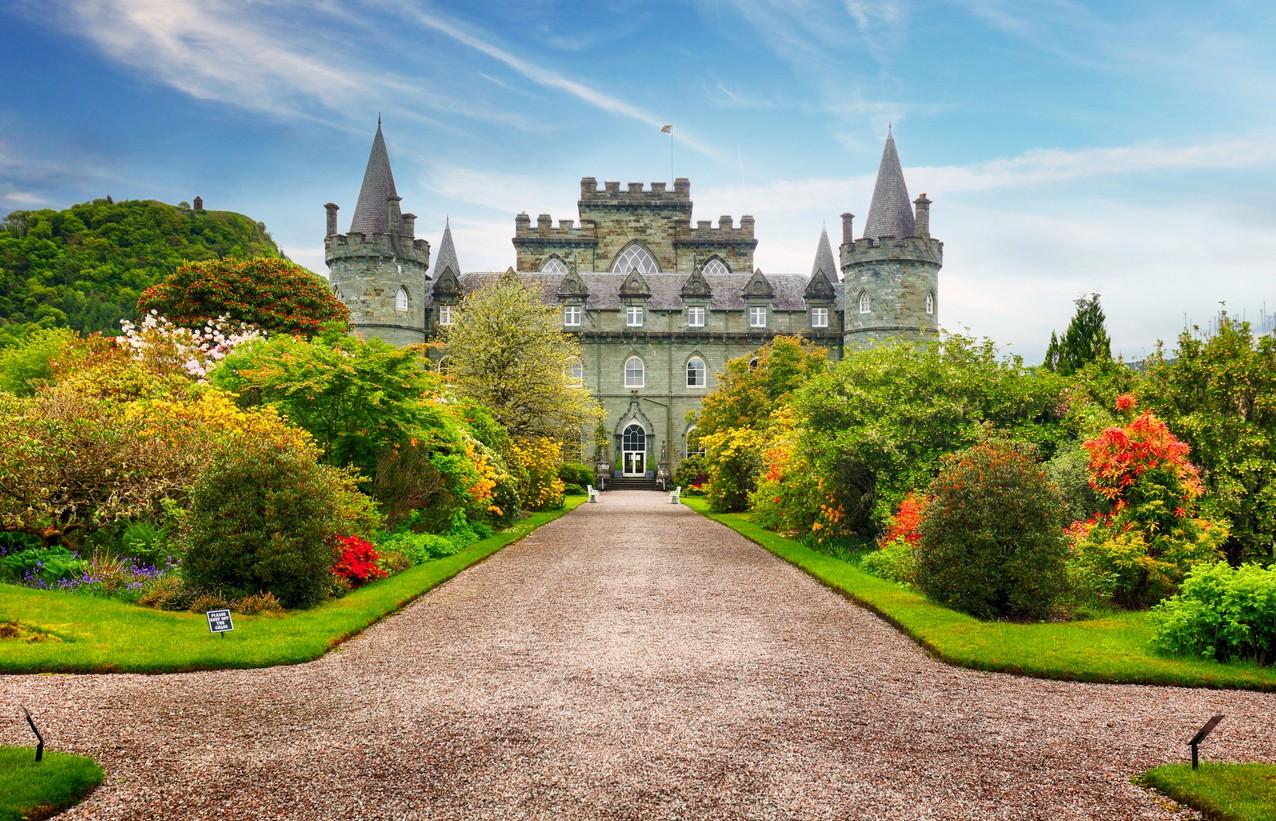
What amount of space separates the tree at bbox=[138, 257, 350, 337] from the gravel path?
2465 centimetres

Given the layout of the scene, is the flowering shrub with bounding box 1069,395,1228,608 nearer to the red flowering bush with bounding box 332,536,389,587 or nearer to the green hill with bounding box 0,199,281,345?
the red flowering bush with bounding box 332,536,389,587

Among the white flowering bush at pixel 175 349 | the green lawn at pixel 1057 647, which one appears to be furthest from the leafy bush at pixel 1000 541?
the white flowering bush at pixel 175 349

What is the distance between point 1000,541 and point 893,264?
37.9 meters

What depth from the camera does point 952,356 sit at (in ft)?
62.9

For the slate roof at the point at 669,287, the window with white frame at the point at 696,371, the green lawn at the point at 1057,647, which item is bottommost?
the green lawn at the point at 1057,647

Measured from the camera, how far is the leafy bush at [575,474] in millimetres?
43719

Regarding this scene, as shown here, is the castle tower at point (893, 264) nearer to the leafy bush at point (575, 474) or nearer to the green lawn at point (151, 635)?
A: the leafy bush at point (575, 474)

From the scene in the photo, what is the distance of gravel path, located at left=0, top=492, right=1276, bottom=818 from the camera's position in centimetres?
551

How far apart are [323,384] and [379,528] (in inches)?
122

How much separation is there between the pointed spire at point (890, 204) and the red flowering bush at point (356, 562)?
38.3 metres

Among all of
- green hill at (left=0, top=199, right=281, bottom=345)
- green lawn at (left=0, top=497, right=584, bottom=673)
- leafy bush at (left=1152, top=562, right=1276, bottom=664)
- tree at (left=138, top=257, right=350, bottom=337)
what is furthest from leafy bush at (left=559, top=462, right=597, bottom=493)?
leafy bush at (left=1152, top=562, right=1276, bottom=664)

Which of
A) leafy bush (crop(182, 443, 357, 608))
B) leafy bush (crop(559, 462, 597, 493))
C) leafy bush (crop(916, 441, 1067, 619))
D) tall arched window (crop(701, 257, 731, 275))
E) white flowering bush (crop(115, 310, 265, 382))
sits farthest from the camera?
tall arched window (crop(701, 257, 731, 275))

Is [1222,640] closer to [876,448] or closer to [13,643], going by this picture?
[876,448]

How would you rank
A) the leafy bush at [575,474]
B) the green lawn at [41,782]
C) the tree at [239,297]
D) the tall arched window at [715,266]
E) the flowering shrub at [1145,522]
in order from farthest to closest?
the tall arched window at [715,266]
the leafy bush at [575,474]
the tree at [239,297]
the flowering shrub at [1145,522]
the green lawn at [41,782]
